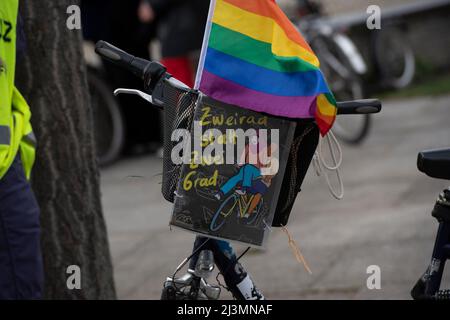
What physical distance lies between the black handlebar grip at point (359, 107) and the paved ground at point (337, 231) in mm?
1499

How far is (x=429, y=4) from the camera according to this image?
11594mm

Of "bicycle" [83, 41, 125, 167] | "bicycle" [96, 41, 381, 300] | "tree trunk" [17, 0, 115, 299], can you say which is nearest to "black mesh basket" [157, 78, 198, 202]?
"bicycle" [96, 41, 381, 300]

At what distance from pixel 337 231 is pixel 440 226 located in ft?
10.7

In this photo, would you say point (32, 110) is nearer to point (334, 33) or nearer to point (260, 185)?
point (260, 185)

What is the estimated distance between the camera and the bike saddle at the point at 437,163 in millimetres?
3064

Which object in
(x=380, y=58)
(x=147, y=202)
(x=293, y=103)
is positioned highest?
(x=293, y=103)

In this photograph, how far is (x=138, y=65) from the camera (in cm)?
304

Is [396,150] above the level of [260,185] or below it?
below

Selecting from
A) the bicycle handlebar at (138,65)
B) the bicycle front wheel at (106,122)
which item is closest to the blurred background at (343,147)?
the bicycle front wheel at (106,122)

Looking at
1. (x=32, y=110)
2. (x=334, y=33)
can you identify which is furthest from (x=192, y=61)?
(x=32, y=110)

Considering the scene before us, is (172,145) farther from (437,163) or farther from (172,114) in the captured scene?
(437,163)

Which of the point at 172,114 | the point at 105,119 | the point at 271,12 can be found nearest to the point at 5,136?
the point at 172,114

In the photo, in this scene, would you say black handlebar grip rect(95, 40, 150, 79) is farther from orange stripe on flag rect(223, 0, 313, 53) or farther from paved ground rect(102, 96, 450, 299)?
paved ground rect(102, 96, 450, 299)
